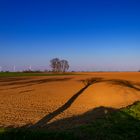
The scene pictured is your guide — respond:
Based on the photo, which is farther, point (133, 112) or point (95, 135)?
point (133, 112)

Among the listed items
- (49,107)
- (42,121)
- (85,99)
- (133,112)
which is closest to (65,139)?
(42,121)

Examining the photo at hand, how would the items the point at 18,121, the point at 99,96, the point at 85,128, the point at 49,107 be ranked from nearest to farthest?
1. the point at 85,128
2. the point at 18,121
3. the point at 49,107
4. the point at 99,96

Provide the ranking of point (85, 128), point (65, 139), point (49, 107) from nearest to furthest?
point (65, 139), point (85, 128), point (49, 107)

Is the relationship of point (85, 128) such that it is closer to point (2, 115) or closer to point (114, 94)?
point (2, 115)

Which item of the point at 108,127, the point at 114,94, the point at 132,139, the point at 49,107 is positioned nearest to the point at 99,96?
the point at 114,94

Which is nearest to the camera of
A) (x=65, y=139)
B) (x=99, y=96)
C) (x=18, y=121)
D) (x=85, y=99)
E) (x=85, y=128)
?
(x=65, y=139)

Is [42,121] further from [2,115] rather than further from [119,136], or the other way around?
[119,136]

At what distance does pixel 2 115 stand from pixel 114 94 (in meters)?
11.7

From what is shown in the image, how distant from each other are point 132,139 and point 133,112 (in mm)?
5601

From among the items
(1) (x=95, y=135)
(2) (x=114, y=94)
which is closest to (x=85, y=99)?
(2) (x=114, y=94)

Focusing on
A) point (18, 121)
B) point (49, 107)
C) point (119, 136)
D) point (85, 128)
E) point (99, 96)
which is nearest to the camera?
point (119, 136)

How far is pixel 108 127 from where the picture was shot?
8.49m

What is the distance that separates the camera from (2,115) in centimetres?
1265

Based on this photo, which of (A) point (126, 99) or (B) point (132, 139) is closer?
(B) point (132, 139)
